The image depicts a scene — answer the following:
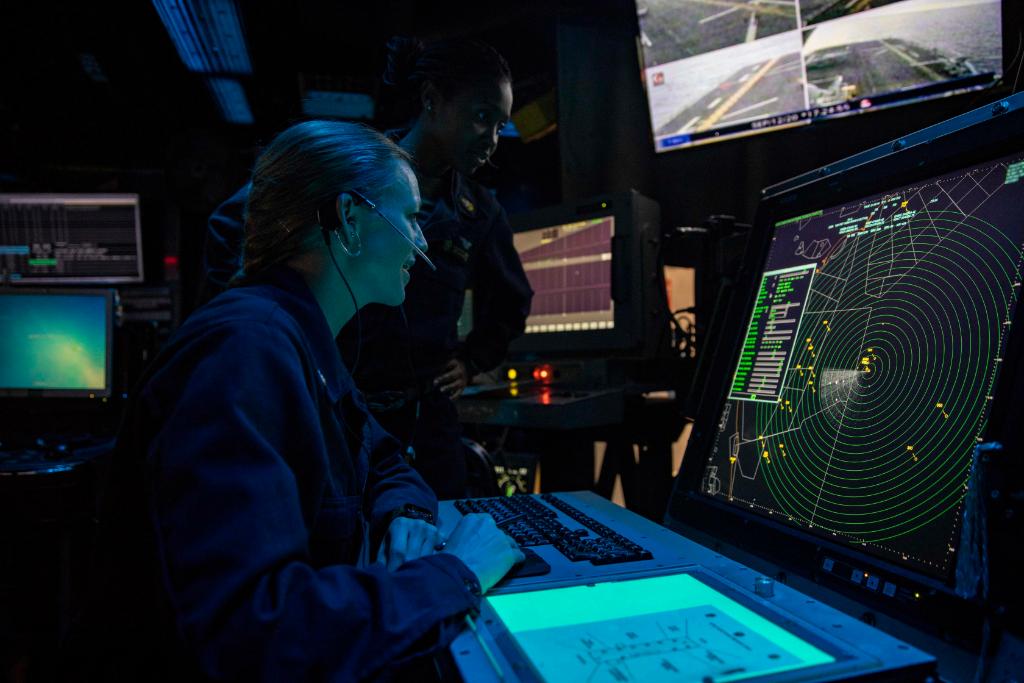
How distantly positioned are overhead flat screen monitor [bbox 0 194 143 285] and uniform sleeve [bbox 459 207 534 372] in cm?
248

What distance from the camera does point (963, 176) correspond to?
0.72 m

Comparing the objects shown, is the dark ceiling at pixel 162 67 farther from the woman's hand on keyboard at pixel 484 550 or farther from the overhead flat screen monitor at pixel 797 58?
the woman's hand on keyboard at pixel 484 550

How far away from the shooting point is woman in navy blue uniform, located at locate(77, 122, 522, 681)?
0.53 metres

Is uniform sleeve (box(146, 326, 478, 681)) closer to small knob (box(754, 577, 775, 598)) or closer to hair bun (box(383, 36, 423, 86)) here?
small knob (box(754, 577, 775, 598))

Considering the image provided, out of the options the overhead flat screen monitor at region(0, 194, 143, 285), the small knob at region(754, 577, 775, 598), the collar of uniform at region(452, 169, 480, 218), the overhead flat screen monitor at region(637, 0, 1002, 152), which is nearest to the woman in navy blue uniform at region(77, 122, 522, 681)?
the small knob at region(754, 577, 775, 598)

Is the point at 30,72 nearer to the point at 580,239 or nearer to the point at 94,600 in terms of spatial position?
the point at 580,239

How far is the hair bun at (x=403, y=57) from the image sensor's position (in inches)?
70.8

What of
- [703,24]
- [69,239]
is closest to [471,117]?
[703,24]

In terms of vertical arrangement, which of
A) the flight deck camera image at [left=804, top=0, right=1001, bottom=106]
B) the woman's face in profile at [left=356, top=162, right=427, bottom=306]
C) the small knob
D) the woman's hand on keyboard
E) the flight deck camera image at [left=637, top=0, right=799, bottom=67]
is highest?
the flight deck camera image at [left=637, top=0, right=799, bottom=67]

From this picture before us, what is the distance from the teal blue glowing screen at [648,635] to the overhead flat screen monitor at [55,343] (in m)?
3.11

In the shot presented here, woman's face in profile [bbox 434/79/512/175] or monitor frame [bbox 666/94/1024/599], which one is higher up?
woman's face in profile [bbox 434/79/512/175]

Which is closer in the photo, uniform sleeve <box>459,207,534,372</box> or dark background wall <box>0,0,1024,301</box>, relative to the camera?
uniform sleeve <box>459,207,534,372</box>

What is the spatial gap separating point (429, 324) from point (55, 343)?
2.31 meters

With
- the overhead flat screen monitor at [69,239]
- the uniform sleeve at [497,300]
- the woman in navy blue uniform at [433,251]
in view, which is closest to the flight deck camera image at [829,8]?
the woman in navy blue uniform at [433,251]
